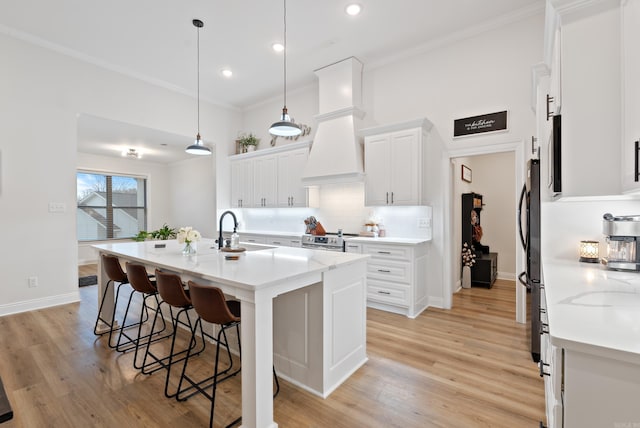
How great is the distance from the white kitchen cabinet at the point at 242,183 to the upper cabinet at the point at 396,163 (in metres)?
2.72

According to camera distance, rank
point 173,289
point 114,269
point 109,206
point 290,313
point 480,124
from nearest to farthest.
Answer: point 173,289 → point 290,313 → point 114,269 → point 480,124 → point 109,206

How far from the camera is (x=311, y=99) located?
216 inches

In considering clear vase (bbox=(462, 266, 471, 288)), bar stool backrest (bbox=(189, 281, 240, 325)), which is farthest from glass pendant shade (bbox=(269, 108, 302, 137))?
clear vase (bbox=(462, 266, 471, 288))

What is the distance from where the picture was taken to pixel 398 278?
3.76m

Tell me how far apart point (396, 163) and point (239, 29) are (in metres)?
2.68

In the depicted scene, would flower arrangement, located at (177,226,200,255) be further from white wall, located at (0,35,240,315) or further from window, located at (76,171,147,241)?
window, located at (76,171,147,241)

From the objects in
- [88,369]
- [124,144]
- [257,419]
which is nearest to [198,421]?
[257,419]

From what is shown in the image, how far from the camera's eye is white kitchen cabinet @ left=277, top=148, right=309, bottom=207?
5.27 metres

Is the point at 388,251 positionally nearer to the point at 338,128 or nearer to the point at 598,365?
the point at 338,128

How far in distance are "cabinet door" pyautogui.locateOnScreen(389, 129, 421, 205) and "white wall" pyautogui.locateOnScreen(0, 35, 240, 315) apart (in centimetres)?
445

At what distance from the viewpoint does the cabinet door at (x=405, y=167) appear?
3.91m

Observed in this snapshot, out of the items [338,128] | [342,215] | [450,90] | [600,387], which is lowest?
[600,387]

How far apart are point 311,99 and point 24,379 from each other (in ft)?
16.9

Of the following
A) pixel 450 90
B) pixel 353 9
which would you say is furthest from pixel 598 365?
pixel 450 90
